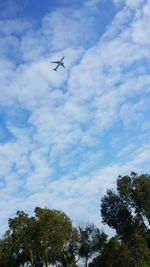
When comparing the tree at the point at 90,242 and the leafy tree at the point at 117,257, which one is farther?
the tree at the point at 90,242

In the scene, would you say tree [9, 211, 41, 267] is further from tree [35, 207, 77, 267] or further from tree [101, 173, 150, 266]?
tree [101, 173, 150, 266]

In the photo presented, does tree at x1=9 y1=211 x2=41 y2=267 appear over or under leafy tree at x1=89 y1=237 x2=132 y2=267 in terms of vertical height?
over

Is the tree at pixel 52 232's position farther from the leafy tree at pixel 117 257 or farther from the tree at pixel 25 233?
the leafy tree at pixel 117 257

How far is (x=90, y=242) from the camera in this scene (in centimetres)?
9206

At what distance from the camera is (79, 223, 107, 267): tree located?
91.6m

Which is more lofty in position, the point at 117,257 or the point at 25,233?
the point at 25,233

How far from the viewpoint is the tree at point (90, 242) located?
9162 centimetres

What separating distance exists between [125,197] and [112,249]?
16369mm

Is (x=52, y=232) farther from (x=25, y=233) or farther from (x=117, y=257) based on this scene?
(x=117, y=257)

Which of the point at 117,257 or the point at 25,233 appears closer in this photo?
the point at 117,257

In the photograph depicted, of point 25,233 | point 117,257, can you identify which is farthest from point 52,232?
point 117,257

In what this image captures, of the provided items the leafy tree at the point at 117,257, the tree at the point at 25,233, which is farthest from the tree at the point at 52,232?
the leafy tree at the point at 117,257

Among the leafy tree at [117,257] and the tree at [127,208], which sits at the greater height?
the tree at [127,208]

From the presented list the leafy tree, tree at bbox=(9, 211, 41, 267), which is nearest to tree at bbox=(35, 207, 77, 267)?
tree at bbox=(9, 211, 41, 267)
